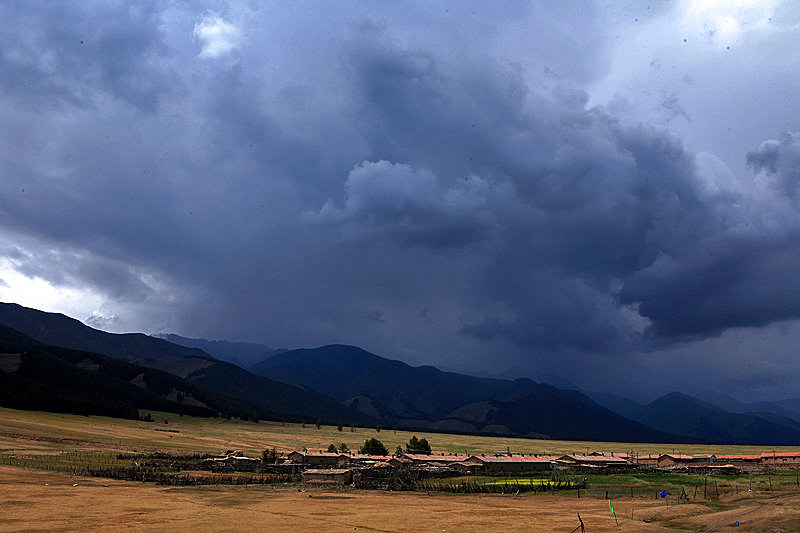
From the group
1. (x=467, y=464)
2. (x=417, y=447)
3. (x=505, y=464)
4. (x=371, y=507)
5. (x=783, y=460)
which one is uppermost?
(x=783, y=460)

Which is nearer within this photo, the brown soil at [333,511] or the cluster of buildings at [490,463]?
the brown soil at [333,511]

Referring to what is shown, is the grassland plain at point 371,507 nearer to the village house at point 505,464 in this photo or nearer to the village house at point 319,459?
the village house at point 505,464

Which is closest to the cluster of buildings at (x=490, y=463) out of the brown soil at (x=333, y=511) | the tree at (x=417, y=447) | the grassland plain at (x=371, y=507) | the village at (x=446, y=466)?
the village at (x=446, y=466)

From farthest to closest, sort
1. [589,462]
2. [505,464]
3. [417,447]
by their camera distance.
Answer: [417,447]
[589,462]
[505,464]

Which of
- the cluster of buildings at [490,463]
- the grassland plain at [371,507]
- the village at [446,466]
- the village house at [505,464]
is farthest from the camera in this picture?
the village house at [505,464]

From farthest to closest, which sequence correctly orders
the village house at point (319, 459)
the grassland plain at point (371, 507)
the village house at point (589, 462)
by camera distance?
the village house at point (589, 462), the village house at point (319, 459), the grassland plain at point (371, 507)

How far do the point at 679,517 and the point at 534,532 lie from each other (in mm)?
14377

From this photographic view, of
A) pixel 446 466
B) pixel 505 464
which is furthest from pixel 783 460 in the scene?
pixel 446 466

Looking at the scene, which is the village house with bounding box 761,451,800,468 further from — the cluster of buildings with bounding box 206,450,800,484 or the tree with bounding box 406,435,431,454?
the tree with bounding box 406,435,431,454

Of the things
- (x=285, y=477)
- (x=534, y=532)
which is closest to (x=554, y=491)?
(x=534, y=532)

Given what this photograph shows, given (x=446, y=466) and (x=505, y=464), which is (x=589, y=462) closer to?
(x=505, y=464)

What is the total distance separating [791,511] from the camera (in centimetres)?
4659

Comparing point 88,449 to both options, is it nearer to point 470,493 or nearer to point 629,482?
point 470,493

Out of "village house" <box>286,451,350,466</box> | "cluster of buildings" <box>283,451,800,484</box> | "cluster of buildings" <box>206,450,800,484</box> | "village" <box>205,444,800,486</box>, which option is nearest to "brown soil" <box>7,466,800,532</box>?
"village" <box>205,444,800,486</box>
